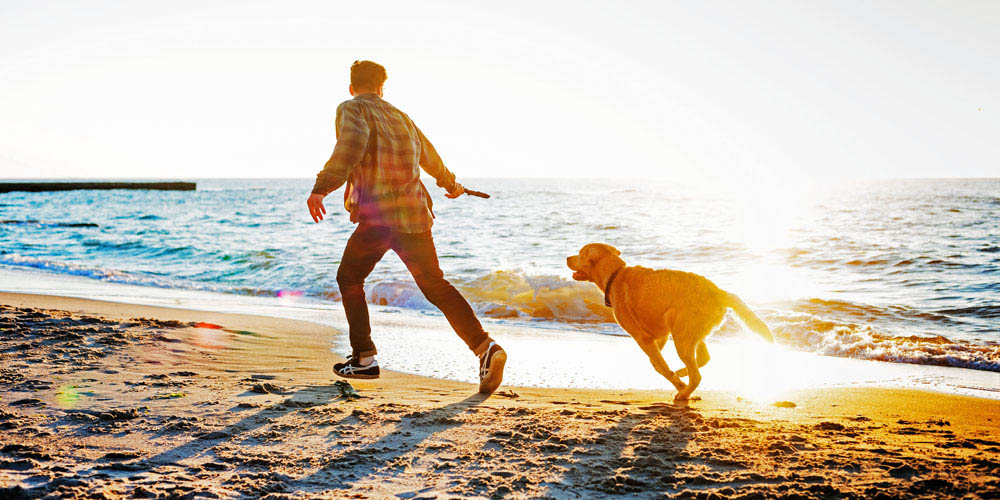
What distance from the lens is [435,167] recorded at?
4.61m

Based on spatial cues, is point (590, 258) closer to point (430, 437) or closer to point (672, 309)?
point (672, 309)

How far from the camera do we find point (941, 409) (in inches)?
176

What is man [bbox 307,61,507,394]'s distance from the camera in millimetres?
4113

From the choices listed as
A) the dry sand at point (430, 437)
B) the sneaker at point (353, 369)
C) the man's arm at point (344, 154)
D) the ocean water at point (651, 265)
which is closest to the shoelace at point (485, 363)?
the dry sand at point (430, 437)

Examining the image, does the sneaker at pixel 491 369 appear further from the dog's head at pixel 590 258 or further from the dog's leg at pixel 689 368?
the dog's leg at pixel 689 368

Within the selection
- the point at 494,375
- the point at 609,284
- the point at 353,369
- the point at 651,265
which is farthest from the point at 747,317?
the point at 651,265

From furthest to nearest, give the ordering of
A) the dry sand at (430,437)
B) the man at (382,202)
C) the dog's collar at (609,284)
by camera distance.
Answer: the dog's collar at (609,284)
the man at (382,202)
the dry sand at (430,437)

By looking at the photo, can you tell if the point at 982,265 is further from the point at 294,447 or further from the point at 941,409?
the point at 294,447

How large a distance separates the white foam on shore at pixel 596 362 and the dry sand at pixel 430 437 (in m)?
0.38

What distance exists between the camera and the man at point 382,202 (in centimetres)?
411

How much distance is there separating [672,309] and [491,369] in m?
1.18

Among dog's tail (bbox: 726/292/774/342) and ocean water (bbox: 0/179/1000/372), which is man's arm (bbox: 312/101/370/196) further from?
ocean water (bbox: 0/179/1000/372)

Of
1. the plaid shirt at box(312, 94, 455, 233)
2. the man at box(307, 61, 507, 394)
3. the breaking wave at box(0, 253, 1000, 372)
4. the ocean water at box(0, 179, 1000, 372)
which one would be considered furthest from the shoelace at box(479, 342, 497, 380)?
the breaking wave at box(0, 253, 1000, 372)

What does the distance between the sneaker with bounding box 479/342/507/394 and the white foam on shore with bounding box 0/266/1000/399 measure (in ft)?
1.85
